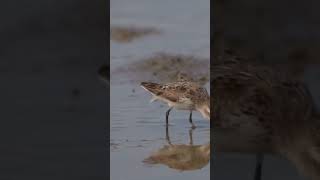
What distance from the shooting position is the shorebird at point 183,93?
5.30ft

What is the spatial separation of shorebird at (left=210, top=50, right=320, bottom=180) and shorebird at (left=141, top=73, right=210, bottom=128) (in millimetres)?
33

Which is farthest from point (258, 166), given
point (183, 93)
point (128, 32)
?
point (128, 32)

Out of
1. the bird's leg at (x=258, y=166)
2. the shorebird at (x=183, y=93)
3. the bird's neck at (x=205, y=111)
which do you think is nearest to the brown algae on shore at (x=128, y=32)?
the shorebird at (x=183, y=93)

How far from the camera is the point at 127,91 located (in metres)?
1.62

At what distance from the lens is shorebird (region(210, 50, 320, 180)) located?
1.59 metres

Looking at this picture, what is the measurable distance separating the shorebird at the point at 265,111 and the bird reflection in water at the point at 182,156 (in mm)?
47

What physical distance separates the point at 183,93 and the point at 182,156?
0.19 m

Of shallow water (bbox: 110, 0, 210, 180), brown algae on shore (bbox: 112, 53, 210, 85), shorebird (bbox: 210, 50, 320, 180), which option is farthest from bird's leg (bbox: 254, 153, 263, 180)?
brown algae on shore (bbox: 112, 53, 210, 85)

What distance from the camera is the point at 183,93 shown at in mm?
1624
